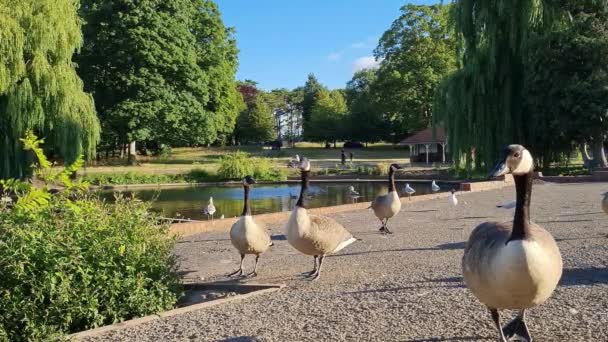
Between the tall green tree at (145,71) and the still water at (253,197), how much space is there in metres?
8.74

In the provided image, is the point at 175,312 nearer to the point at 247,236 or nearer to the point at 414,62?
the point at 247,236

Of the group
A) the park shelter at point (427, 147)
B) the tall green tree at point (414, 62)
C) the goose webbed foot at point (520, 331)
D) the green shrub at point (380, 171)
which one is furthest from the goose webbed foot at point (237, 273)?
the tall green tree at point (414, 62)

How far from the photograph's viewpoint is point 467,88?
26734 millimetres

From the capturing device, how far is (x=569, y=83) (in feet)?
89.4

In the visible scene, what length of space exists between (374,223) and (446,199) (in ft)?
23.8

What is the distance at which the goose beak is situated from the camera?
12.5ft

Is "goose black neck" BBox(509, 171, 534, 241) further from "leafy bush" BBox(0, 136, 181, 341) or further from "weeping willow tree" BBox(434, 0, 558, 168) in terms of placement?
"weeping willow tree" BBox(434, 0, 558, 168)

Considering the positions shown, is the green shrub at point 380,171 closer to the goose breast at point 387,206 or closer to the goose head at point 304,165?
the goose breast at point 387,206

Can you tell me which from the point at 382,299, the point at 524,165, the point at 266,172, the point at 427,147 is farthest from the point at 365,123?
the point at 524,165

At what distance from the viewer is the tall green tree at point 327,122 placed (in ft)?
256

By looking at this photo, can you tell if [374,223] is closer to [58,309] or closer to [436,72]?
[58,309]

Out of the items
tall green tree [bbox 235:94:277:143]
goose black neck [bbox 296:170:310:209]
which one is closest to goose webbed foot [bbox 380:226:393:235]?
goose black neck [bbox 296:170:310:209]

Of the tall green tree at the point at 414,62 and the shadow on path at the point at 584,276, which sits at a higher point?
the tall green tree at the point at 414,62

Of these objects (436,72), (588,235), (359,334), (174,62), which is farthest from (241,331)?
(436,72)
